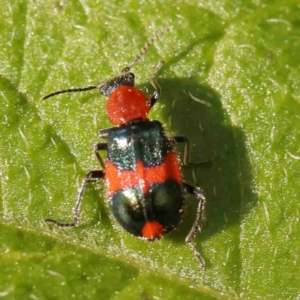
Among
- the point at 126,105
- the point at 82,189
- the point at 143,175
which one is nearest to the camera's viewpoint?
the point at 143,175

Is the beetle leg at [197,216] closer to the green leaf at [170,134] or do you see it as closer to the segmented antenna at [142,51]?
the green leaf at [170,134]

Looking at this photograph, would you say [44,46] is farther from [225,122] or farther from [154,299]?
[154,299]

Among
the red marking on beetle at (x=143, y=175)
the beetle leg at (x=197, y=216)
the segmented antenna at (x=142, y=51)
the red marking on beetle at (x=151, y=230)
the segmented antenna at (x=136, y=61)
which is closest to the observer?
the red marking on beetle at (x=151, y=230)

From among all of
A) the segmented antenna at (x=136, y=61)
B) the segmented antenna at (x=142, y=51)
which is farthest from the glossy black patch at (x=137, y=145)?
the segmented antenna at (x=142, y=51)

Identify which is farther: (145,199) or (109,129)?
(109,129)

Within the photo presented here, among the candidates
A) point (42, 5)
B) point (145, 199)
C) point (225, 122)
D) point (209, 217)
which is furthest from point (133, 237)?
point (42, 5)

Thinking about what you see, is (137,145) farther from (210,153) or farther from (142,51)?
(142,51)

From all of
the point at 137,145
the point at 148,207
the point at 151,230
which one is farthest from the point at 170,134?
→ the point at 151,230

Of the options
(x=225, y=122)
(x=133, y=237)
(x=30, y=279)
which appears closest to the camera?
(x=30, y=279)
